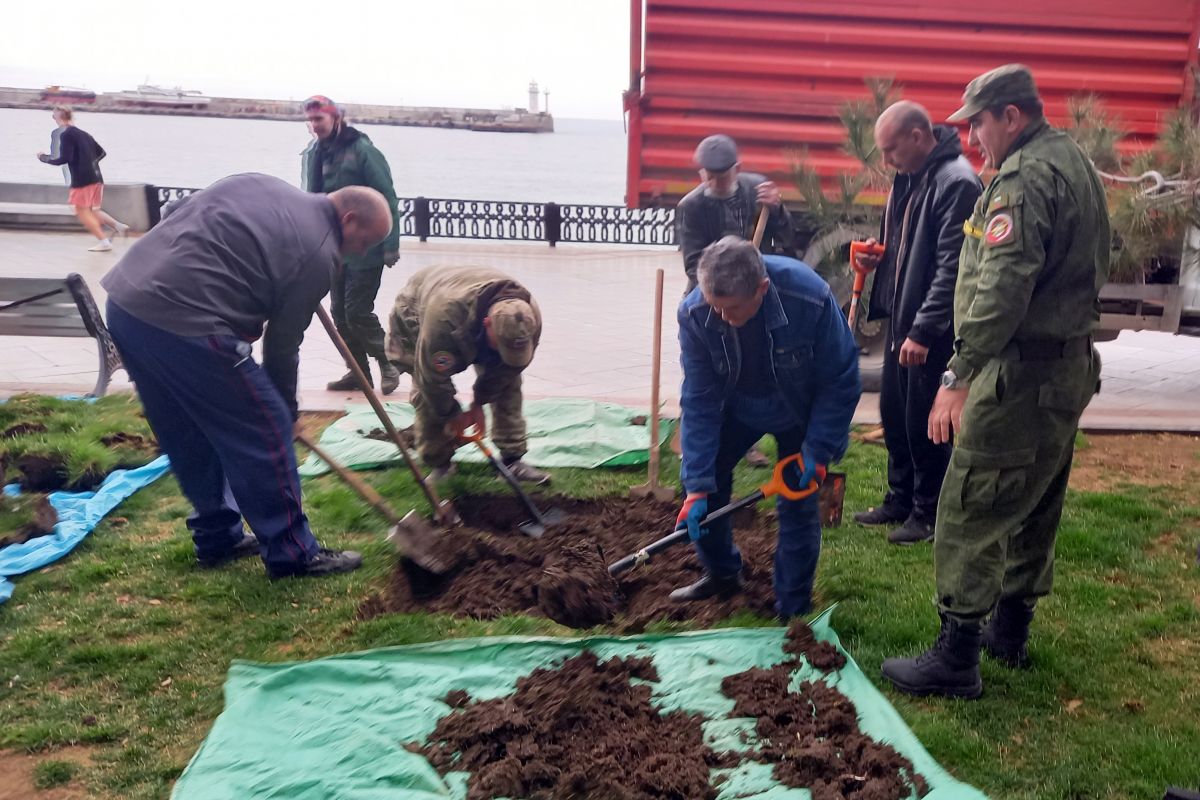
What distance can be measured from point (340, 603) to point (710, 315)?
194 centimetres

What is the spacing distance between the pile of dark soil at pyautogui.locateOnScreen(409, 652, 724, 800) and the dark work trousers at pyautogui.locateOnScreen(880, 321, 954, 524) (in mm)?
1781

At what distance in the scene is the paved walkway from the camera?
6852 millimetres

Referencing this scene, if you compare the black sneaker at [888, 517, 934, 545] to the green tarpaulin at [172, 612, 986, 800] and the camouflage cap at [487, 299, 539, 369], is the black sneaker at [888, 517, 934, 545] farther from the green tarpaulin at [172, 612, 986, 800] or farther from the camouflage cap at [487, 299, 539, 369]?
the camouflage cap at [487, 299, 539, 369]

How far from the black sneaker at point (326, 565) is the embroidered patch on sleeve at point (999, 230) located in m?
2.93

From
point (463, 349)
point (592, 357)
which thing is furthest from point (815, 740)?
point (592, 357)

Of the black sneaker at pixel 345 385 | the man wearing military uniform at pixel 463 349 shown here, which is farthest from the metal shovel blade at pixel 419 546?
the black sneaker at pixel 345 385

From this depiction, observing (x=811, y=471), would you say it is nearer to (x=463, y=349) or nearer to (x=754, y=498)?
(x=754, y=498)

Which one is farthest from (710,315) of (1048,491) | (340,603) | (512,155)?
(512,155)

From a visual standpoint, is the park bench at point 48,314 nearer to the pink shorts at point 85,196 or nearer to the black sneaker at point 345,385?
the black sneaker at point 345,385

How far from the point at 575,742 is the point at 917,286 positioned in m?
2.50

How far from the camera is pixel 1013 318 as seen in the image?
9.32 feet

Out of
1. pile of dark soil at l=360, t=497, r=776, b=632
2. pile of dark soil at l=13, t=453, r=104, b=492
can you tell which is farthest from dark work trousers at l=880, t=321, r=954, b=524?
pile of dark soil at l=13, t=453, r=104, b=492

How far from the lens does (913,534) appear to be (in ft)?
14.7

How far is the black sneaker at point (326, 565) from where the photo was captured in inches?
165
